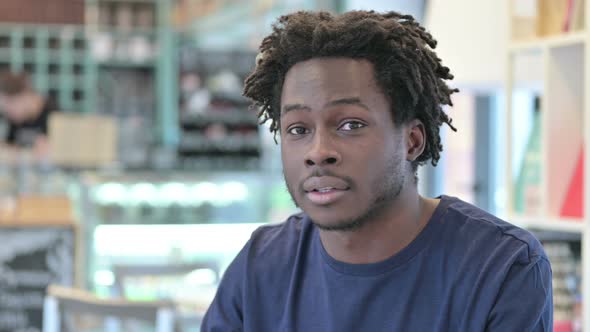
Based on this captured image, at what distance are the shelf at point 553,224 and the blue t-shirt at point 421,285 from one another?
954mm

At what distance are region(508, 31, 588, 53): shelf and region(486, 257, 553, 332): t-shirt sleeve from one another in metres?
1.05

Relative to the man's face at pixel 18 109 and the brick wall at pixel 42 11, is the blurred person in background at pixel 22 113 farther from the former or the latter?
the brick wall at pixel 42 11

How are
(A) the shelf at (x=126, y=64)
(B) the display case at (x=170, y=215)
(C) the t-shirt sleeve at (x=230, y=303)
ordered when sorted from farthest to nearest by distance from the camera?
1. (A) the shelf at (x=126, y=64)
2. (B) the display case at (x=170, y=215)
3. (C) the t-shirt sleeve at (x=230, y=303)

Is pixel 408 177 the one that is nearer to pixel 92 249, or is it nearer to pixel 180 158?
pixel 92 249

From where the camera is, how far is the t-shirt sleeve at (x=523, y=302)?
3.35ft

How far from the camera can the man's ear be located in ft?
3.63

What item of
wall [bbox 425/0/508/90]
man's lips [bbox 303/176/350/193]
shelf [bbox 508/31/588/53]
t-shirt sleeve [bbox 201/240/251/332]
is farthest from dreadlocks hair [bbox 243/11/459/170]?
wall [bbox 425/0/508/90]

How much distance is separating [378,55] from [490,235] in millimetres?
265

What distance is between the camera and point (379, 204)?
1062mm

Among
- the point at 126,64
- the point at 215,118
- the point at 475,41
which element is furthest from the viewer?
the point at 126,64

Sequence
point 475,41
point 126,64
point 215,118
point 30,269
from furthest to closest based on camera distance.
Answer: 1. point 126,64
2. point 215,118
3. point 30,269
4. point 475,41

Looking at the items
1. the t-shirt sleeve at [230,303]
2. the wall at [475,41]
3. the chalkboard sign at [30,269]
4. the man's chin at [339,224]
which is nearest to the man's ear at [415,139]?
the man's chin at [339,224]

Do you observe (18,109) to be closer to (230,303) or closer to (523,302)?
(230,303)

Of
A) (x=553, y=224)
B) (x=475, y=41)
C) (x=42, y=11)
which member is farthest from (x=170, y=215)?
(x=42, y=11)
